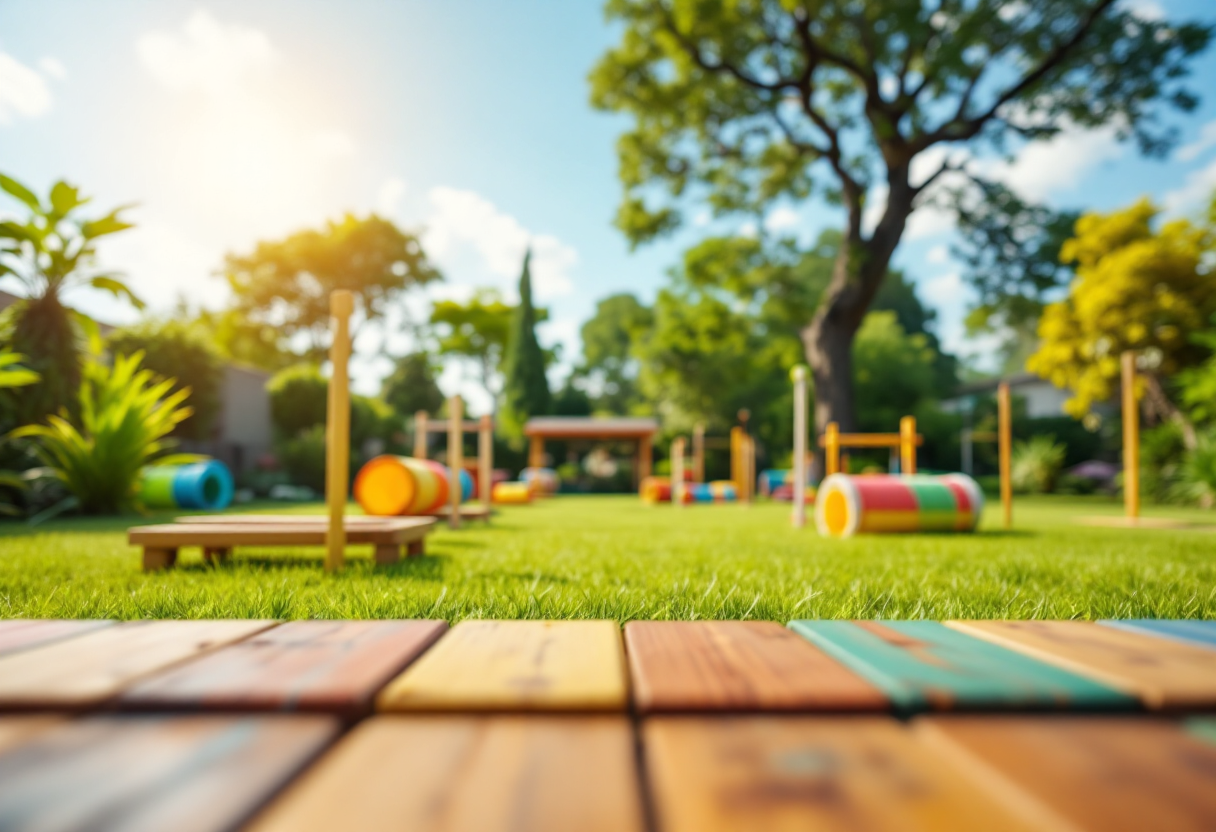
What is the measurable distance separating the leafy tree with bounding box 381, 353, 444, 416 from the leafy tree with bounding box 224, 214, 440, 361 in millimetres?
3009

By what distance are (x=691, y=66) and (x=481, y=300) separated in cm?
2183

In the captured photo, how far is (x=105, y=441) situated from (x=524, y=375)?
2314 centimetres

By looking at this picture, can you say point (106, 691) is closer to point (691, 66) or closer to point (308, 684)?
point (308, 684)

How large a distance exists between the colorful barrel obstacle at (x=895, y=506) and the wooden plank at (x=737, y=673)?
530cm

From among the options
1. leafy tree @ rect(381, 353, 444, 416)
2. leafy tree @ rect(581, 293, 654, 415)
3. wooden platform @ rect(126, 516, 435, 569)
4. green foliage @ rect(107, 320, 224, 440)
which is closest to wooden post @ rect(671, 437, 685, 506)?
wooden platform @ rect(126, 516, 435, 569)

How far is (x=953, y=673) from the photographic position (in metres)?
0.83

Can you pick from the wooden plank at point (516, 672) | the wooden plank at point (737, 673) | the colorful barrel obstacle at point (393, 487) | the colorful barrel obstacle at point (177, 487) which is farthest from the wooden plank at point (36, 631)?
the colorful barrel obstacle at point (177, 487)

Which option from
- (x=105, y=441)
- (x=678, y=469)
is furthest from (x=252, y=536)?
(x=678, y=469)

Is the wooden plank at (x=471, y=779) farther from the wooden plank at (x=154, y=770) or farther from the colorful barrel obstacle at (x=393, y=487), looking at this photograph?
the colorful barrel obstacle at (x=393, y=487)

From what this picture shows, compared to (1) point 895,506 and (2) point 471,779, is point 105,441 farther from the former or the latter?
(2) point 471,779

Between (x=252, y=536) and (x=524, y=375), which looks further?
(x=524, y=375)

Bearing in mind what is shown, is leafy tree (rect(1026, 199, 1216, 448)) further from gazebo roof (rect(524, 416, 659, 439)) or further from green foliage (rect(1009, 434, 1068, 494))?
gazebo roof (rect(524, 416, 659, 439))

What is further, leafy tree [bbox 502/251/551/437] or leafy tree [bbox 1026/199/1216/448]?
leafy tree [bbox 502/251/551/437]

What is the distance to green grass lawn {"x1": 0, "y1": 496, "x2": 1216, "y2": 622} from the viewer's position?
214cm
